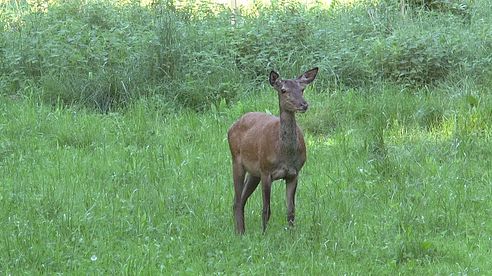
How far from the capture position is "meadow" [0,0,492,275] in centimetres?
733

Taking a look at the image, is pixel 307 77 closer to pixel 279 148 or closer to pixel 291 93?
pixel 291 93

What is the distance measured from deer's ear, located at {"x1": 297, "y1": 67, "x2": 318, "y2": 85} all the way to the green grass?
44.7 inches

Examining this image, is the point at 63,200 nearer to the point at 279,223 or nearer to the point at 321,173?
Answer: the point at 279,223

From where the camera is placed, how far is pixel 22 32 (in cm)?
1380

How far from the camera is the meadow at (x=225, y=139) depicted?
289 inches

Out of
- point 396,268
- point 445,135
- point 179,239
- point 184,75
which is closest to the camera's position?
point 396,268

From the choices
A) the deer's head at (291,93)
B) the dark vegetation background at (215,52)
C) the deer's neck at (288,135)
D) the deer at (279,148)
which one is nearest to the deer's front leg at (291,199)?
the deer at (279,148)

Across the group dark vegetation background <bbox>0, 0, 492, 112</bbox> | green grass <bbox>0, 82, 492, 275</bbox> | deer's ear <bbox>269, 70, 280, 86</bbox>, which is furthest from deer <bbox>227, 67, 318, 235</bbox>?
dark vegetation background <bbox>0, 0, 492, 112</bbox>

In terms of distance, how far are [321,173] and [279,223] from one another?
59.7 inches

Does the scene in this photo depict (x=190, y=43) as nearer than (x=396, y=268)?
No

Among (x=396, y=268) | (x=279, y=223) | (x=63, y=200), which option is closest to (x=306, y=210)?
(x=279, y=223)

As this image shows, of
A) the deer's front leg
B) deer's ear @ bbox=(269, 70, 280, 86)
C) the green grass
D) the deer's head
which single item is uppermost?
deer's ear @ bbox=(269, 70, 280, 86)

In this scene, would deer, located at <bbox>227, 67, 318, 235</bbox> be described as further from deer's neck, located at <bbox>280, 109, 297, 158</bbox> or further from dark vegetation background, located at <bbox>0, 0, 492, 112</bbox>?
dark vegetation background, located at <bbox>0, 0, 492, 112</bbox>

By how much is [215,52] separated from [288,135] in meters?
5.39
